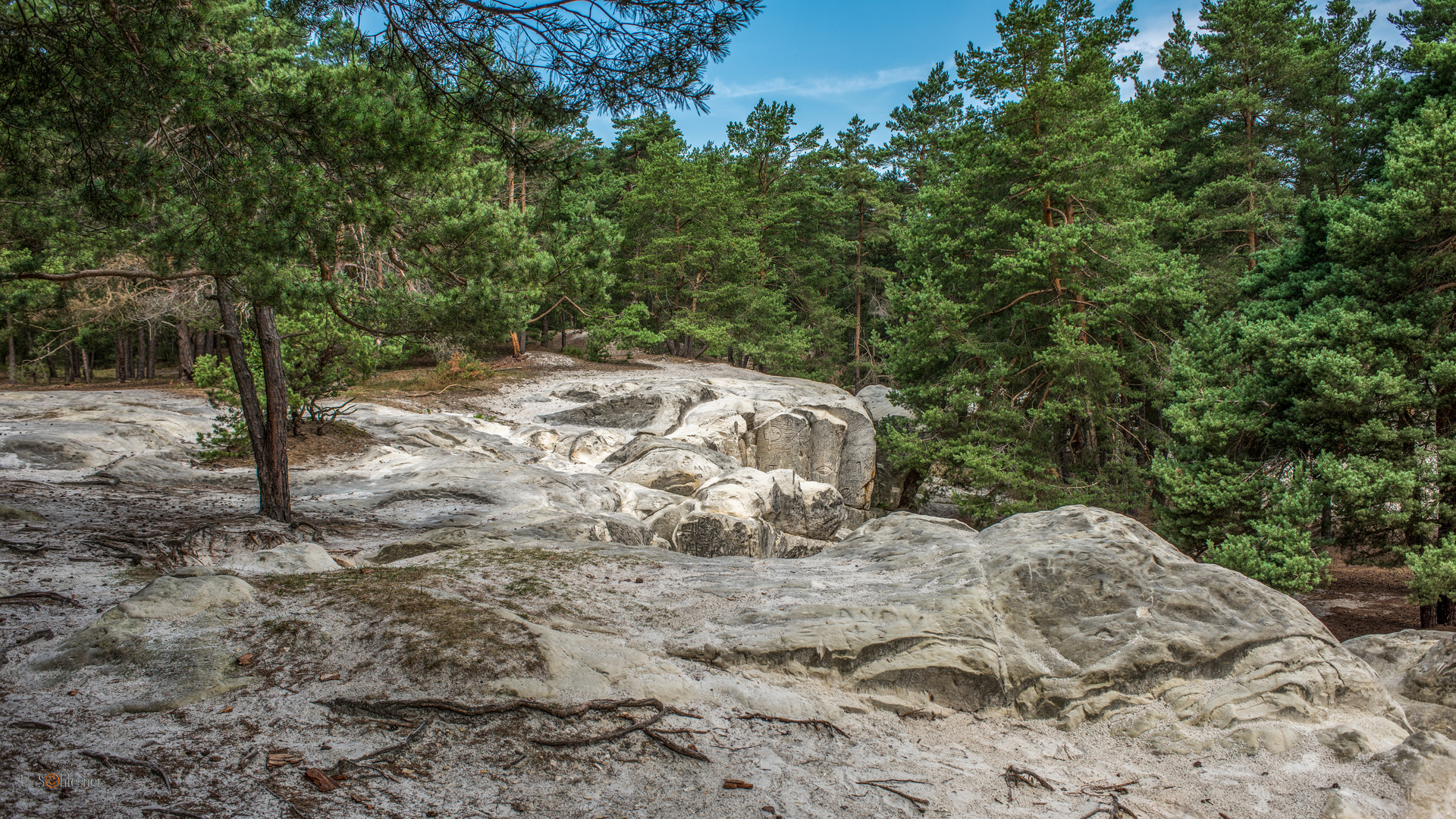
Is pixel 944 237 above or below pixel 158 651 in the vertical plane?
above

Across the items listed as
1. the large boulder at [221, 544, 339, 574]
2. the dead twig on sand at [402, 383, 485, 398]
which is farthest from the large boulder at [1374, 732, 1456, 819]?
the dead twig on sand at [402, 383, 485, 398]

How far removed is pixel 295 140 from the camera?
4836 mm

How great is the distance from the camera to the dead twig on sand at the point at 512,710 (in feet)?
10.0

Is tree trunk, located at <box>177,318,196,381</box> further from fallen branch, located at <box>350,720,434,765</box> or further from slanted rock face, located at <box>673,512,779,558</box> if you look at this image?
fallen branch, located at <box>350,720,434,765</box>

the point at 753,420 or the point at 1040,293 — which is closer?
the point at 1040,293

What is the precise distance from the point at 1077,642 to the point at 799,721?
6.09ft

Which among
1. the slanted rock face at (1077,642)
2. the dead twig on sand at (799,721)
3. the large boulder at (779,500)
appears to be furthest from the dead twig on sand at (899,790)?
the large boulder at (779,500)

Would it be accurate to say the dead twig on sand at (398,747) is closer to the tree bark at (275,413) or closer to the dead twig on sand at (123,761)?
the dead twig on sand at (123,761)

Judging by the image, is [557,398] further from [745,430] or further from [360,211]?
[360,211]

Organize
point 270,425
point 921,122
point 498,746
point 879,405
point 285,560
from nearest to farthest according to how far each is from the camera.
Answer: point 498,746
point 285,560
point 270,425
point 879,405
point 921,122

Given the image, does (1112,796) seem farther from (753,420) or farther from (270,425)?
(753,420)

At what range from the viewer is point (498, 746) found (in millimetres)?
2943

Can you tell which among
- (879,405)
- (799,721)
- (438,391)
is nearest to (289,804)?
(799,721)

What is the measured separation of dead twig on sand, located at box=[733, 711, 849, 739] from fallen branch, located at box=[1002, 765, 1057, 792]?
0.72m
